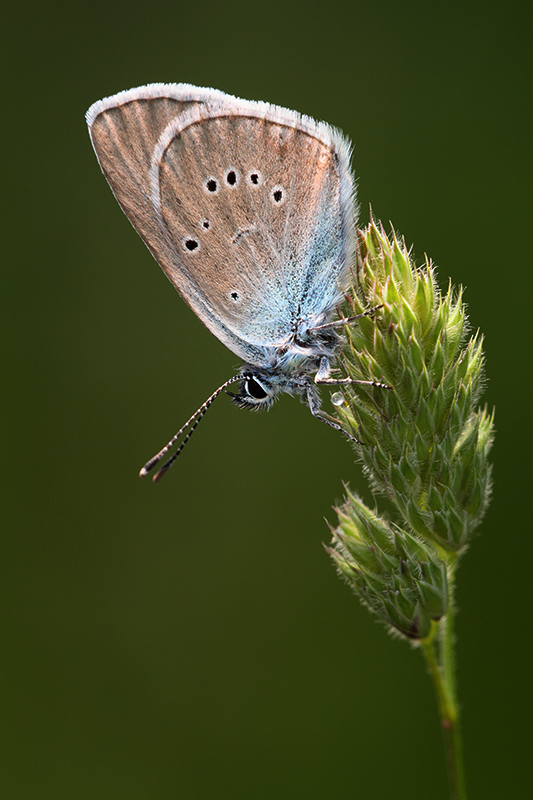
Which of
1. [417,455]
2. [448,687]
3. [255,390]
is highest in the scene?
[255,390]

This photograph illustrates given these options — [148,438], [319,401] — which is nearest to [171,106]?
[319,401]

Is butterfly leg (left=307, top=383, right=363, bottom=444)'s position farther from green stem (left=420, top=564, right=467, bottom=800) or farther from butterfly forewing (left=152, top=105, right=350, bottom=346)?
green stem (left=420, top=564, right=467, bottom=800)

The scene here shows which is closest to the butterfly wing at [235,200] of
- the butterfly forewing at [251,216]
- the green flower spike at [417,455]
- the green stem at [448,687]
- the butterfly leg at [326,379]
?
the butterfly forewing at [251,216]

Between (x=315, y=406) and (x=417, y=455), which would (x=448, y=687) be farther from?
(x=315, y=406)

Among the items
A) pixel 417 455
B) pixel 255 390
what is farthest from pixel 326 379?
pixel 417 455

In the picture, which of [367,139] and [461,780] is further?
[367,139]

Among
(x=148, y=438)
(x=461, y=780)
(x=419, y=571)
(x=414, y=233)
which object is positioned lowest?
(x=461, y=780)

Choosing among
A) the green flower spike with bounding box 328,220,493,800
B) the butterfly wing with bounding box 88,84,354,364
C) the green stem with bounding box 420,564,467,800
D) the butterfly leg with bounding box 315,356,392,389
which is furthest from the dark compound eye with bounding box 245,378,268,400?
the green stem with bounding box 420,564,467,800

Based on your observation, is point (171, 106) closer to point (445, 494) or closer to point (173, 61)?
point (445, 494)
